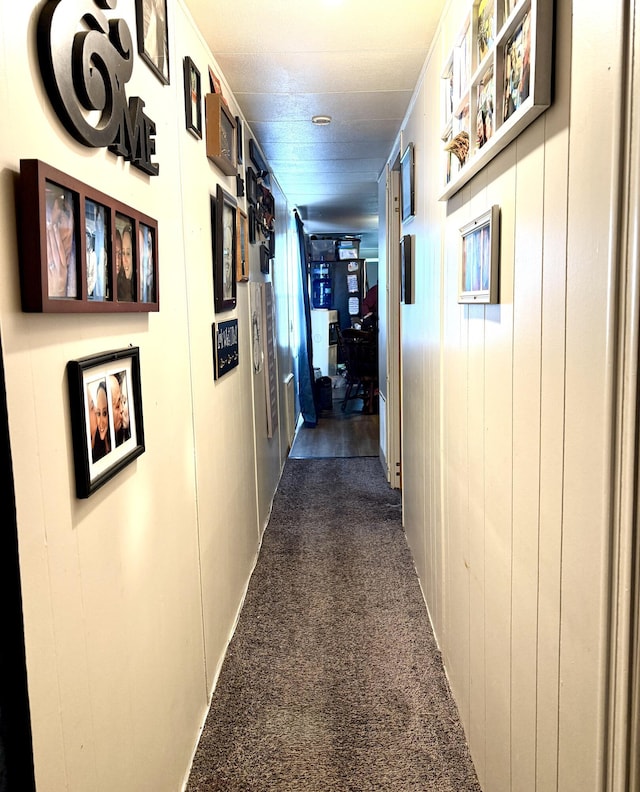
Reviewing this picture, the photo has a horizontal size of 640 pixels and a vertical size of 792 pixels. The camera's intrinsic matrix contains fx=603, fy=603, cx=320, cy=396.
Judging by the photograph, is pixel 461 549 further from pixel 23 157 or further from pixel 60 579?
pixel 23 157

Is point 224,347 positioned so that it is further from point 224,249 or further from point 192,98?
point 192,98

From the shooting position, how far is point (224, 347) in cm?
237

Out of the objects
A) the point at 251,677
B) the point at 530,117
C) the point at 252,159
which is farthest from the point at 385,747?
the point at 252,159

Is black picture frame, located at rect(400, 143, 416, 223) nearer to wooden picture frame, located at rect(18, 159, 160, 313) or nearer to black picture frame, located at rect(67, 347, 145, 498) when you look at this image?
wooden picture frame, located at rect(18, 159, 160, 313)

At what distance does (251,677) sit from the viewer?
2.17 metres

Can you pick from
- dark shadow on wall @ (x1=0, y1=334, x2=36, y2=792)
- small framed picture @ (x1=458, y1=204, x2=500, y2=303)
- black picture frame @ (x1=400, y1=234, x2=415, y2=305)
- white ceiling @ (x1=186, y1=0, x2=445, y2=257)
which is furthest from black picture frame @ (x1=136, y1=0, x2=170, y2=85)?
black picture frame @ (x1=400, y1=234, x2=415, y2=305)

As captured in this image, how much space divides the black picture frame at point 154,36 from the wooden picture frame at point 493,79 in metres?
0.78

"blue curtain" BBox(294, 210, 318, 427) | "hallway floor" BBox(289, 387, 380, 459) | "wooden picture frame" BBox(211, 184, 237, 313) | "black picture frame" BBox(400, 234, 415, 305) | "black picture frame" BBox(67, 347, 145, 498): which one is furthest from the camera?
"blue curtain" BBox(294, 210, 318, 427)

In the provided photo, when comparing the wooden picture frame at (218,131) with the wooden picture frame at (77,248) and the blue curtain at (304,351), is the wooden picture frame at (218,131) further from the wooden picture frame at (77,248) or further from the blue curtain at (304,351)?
the blue curtain at (304,351)

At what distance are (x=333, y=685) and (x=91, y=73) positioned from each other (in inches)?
77.1

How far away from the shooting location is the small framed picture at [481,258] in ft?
4.50

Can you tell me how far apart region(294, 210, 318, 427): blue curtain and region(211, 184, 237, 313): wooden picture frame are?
377 cm

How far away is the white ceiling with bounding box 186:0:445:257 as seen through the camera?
1.97 m

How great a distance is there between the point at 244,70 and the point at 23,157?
1854 mm
